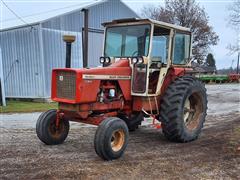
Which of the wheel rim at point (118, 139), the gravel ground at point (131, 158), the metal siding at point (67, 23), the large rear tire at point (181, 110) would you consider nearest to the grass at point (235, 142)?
the gravel ground at point (131, 158)

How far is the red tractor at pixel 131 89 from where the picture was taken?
7.21m

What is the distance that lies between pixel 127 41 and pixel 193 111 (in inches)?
88.8

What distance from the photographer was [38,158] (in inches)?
269

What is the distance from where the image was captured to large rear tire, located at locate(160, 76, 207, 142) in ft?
26.4

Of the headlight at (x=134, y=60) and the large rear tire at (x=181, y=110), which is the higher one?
the headlight at (x=134, y=60)

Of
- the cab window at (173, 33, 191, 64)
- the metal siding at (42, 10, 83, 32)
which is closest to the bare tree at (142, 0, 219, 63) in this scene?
the metal siding at (42, 10, 83, 32)

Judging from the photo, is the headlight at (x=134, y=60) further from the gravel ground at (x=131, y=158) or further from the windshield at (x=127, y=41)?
the gravel ground at (x=131, y=158)

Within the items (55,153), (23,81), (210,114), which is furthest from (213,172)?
(23,81)

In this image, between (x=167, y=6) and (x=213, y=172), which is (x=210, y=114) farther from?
(x=167, y=6)

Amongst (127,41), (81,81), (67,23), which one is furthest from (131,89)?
(67,23)

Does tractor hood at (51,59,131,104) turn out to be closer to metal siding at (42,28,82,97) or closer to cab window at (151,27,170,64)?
cab window at (151,27,170,64)

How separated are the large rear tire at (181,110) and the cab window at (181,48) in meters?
0.48

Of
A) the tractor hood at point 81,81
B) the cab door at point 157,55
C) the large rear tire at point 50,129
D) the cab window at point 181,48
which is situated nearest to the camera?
the tractor hood at point 81,81

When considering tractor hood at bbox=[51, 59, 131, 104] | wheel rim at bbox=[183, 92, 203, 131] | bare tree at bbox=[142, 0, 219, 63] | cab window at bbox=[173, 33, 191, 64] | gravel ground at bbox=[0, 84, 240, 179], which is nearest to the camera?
gravel ground at bbox=[0, 84, 240, 179]
